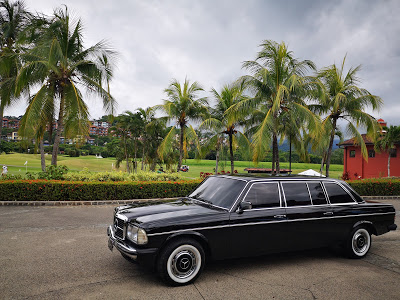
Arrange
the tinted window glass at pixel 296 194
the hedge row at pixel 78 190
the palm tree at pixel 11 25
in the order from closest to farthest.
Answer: the tinted window glass at pixel 296 194 < the hedge row at pixel 78 190 < the palm tree at pixel 11 25

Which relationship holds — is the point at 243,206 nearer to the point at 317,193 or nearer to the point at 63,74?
the point at 317,193

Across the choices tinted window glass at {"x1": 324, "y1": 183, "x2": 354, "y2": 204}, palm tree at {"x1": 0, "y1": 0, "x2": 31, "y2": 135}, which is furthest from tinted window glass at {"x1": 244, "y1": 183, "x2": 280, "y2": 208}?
palm tree at {"x1": 0, "y1": 0, "x2": 31, "y2": 135}

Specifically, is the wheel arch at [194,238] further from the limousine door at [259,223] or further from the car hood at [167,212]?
Answer: the limousine door at [259,223]

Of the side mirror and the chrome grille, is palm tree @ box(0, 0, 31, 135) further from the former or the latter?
the side mirror

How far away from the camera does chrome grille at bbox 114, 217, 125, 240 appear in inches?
173

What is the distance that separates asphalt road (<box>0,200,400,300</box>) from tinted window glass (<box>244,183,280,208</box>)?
1.09 meters

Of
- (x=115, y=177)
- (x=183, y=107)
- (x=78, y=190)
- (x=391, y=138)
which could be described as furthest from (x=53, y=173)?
(x=391, y=138)

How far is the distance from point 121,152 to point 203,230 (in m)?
32.8

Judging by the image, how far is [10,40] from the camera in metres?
19.1

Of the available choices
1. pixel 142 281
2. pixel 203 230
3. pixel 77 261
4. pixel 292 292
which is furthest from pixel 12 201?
pixel 292 292

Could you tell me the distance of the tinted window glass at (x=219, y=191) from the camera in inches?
189

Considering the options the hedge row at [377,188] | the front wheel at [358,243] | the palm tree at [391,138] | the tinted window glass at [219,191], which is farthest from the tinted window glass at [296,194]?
the palm tree at [391,138]

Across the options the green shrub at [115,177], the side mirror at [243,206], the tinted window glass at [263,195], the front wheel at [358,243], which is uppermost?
the tinted window glass at [263,195]

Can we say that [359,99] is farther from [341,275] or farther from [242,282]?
[242,282]
